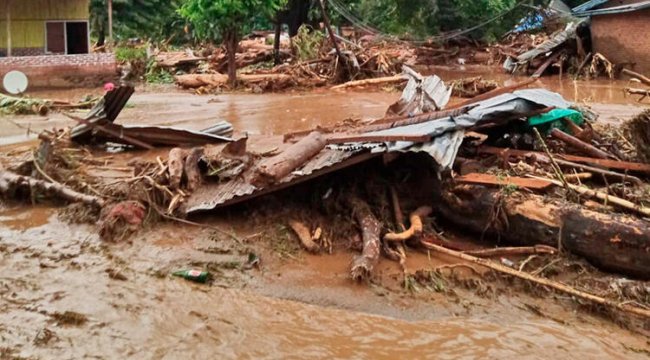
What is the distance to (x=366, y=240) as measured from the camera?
5.84 meters

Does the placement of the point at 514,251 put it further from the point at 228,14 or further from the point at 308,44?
the point at 308,44

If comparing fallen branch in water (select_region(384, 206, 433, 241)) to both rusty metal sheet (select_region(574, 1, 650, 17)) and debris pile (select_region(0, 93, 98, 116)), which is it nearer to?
debris pile (select_region(0, 93, 98, 116))

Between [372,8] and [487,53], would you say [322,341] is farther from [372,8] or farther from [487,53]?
[372,8]

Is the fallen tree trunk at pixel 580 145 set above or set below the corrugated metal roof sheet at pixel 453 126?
below

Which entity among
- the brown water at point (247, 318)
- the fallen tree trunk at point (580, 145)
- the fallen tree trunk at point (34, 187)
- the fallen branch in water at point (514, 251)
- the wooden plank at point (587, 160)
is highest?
the fallen tree trunk at point (580, 145)

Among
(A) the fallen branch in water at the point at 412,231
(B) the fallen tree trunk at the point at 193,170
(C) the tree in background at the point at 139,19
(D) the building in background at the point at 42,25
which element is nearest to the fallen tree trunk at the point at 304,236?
(A) the fallen branch in water at the point at 412,231

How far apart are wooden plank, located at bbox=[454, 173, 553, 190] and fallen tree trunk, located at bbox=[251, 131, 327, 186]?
5.06ft

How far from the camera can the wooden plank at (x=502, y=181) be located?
6.21 meters

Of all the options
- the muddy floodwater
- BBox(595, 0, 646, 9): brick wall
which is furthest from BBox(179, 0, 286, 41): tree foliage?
BBox(595, 0, 646, 9): brick wall

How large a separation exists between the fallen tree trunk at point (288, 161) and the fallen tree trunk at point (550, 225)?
56.5 inches

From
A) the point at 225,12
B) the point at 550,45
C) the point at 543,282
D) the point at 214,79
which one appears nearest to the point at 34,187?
the point at 543,282

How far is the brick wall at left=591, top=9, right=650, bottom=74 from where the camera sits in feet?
65.0

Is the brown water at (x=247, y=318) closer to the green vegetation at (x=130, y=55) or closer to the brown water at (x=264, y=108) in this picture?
the brown water at (x=264, y=108)

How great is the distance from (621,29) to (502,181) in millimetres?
17435
